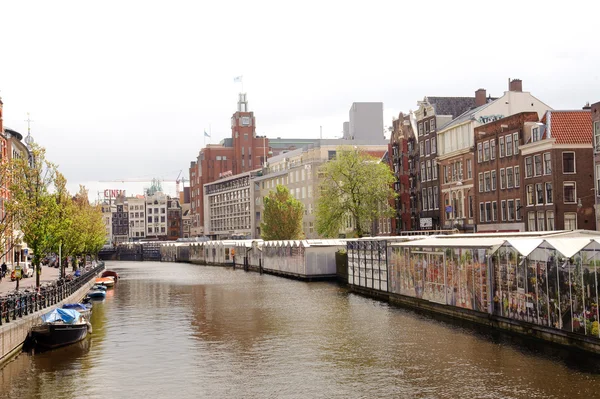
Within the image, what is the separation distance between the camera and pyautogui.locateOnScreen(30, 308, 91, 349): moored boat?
1581 inches

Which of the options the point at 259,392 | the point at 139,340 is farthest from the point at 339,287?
the point at 259,392

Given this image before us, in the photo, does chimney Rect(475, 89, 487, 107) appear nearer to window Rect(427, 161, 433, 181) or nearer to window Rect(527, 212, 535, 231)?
window Rect(427, 161, 433, 181)

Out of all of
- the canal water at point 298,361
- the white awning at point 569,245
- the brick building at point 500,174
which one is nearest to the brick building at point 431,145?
the brick building at point 500,174

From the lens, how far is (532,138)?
77.1 m

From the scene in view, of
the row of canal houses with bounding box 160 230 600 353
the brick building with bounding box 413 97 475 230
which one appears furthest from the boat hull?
the brick building with bounding box 413 97 475 230

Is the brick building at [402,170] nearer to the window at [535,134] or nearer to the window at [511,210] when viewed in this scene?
the window at [511,210]

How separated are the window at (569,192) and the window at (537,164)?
347cm

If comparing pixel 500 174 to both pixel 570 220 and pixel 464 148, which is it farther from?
pixel 570 220

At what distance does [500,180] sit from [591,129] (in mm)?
12613

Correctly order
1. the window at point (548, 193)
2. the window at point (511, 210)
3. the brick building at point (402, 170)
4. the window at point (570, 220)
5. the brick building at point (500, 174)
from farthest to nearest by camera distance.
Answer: the brick building at point (402, 170), the window at point (511, 210), the brick building at point (500, 174), the window at point (548, 193), the window at point (570, 220)

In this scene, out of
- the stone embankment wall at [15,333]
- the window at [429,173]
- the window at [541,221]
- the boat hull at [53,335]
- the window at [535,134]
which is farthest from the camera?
the window at [429,173]

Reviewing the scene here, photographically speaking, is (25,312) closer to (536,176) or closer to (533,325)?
(533,325)

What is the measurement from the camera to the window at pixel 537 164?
7538 centimetres

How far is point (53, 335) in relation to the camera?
4034 cm
